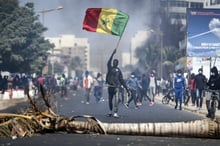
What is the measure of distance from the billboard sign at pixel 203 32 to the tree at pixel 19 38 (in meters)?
16.6

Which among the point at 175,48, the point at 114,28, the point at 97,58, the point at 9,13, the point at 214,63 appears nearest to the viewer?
the point at 114,28

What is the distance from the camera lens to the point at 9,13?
42500 mm

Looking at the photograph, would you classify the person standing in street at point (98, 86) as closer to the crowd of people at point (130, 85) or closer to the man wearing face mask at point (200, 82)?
the crowd of people at point (130, 85)

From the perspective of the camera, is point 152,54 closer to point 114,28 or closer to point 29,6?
point 29,6

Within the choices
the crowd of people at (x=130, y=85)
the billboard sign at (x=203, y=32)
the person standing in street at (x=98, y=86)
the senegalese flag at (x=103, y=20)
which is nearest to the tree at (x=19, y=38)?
the crowd of people at (x=130, y=85)

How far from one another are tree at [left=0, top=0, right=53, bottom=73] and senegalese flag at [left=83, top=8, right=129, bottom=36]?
22.7m

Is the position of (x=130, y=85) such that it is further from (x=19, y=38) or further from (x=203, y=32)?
(x=19, y=38)

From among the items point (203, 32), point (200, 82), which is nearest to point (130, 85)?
point (200, 82)

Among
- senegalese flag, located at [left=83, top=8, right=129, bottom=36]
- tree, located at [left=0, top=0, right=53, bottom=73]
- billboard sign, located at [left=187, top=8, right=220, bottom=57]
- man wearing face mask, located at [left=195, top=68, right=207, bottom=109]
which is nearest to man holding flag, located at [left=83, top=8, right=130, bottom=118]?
senegalese flag, located at [left=83, top=8, right=129, bottom=36]

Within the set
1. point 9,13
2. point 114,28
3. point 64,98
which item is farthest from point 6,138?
point 9,13

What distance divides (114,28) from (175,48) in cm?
5161

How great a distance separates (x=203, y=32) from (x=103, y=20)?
1085 cm

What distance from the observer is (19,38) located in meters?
40.6

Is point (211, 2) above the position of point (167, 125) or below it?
above
